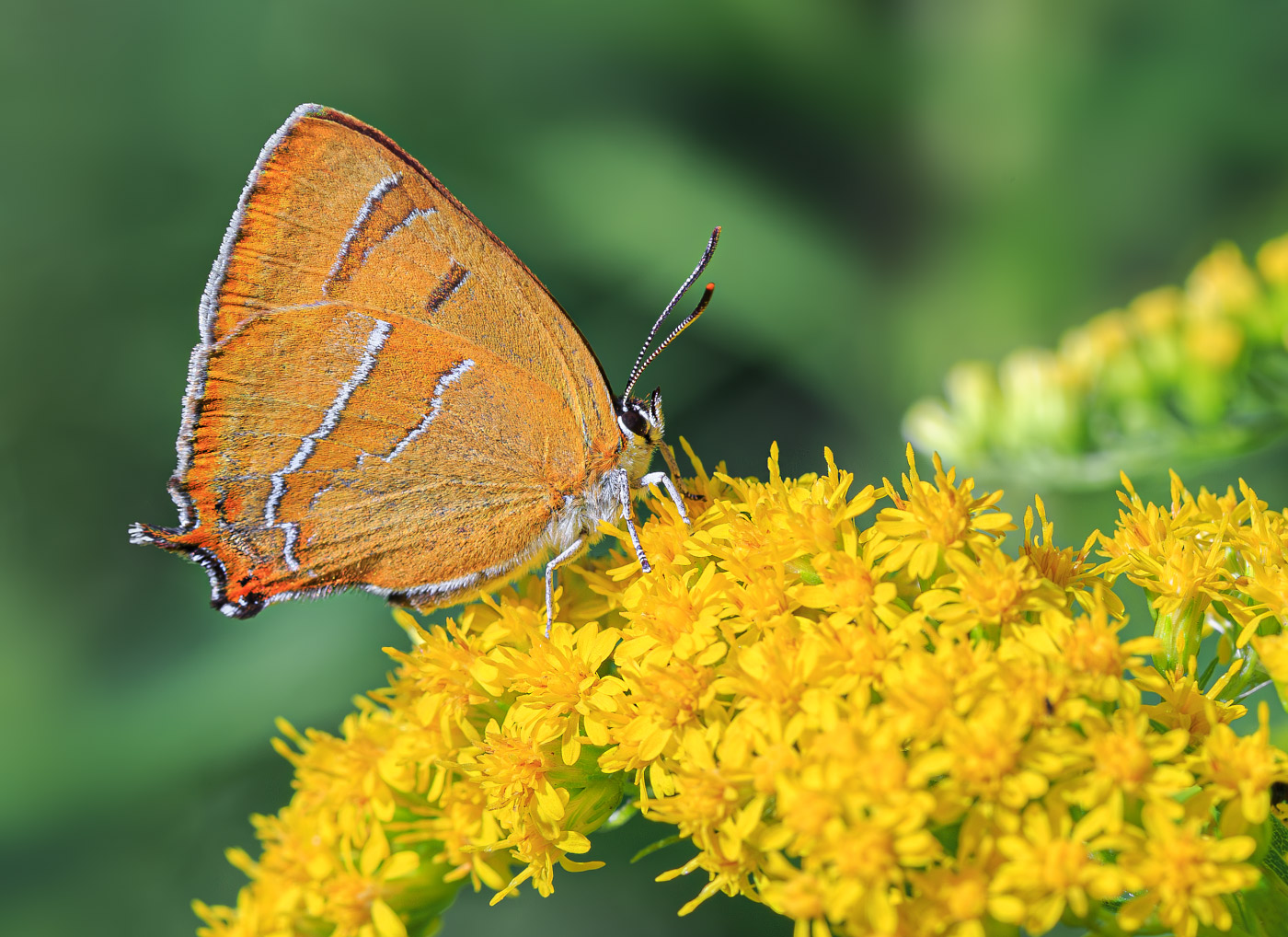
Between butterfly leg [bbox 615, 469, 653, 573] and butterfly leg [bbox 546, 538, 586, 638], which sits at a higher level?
butterfly leg [bbox 615, 469, 653, 573]

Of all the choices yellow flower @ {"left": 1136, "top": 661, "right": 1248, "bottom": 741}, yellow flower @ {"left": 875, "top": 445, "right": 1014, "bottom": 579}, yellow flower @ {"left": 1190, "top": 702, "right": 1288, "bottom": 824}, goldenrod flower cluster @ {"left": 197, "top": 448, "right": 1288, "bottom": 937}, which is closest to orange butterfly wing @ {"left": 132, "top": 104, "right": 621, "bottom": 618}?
goldenrod flower cluster @ {"left": 197, "top": 448, "right": 1288, "bottom": 937}

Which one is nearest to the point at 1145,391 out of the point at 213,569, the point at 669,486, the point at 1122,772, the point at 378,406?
the point at 669,486

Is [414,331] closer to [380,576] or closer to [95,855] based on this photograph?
[380,576]

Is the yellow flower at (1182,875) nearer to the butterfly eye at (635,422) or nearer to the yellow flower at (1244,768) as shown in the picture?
the yellow flower at (1244,768)

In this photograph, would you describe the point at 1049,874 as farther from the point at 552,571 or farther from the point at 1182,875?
the point at 552,571

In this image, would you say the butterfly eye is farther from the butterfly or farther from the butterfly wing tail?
the butterfly wing tail
